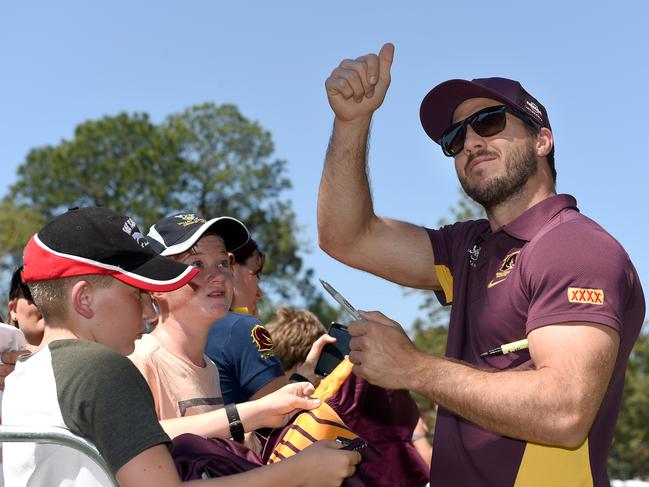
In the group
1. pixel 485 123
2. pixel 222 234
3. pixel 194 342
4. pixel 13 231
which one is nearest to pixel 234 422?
pixel 194 342

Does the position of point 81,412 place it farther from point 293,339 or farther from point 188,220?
point 293,339

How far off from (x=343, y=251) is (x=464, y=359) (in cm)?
76

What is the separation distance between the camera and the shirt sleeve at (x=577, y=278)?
2676 millimetres

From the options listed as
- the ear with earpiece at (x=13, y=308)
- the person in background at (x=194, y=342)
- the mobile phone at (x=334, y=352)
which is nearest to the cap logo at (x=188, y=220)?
the person in background at (x=194, y=342)

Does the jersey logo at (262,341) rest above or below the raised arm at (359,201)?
below

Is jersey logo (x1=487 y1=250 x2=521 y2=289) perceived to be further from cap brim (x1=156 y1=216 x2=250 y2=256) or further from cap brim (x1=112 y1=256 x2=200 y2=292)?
cap brim (x1=156 y1=216 x2=250 y2=256)

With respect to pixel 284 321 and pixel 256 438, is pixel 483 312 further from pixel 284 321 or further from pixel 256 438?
pixel 284 321

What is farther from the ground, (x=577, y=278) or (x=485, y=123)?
(x=485, y=123)

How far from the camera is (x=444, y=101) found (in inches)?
142

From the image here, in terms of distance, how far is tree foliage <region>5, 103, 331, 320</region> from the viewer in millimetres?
35875

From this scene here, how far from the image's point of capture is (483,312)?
3.01 meters

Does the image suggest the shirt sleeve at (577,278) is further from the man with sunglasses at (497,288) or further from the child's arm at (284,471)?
the child's arm at (284,471)

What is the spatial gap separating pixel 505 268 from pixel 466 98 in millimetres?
819

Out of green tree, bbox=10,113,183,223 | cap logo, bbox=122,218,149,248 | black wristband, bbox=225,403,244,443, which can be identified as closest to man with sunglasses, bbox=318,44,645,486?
black wristband, bbox=225,403,244,443
